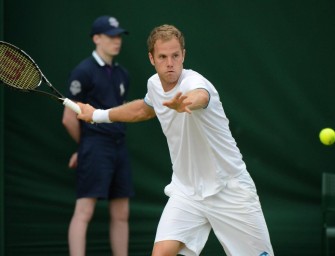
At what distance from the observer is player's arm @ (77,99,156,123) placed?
15.4 ft

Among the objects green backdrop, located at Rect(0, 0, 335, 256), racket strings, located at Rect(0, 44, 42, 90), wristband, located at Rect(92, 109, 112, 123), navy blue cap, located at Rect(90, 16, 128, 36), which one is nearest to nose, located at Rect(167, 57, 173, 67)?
wristband, located at Rect(92, 109, 112, 123)

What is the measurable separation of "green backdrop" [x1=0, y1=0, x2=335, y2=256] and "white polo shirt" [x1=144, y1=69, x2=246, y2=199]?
203 centimetres

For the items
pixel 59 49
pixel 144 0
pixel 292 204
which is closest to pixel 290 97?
pixel 292 204

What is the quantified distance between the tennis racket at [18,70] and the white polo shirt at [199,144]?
581mm

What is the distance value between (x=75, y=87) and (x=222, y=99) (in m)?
1.23

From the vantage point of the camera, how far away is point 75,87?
5.89 meters

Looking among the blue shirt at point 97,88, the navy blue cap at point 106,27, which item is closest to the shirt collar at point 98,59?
the blue shirt at point 97,88

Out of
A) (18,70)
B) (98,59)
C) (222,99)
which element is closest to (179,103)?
(18,70)

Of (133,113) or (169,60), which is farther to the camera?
(133,113)

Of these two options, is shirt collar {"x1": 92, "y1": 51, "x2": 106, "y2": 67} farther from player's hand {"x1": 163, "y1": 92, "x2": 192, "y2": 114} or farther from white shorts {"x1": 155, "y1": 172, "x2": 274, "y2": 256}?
player's hand {"x1": 163, "y1": 92, "x2": 192, "y2": 114}

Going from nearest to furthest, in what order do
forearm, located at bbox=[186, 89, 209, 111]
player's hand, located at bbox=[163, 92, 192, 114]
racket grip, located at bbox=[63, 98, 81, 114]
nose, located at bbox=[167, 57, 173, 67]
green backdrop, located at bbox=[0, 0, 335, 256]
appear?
1. player's hand, located at bbox=[163, 92, 192, 114]
2. forearm, located at bbox=[186, 89, 209, 111]
3. nose, located at bbox=[167, 57, 173, 67]
4. racket grip, located at bbox=[63, 98, 81, 114]
5. green backdrop, located at bbox=[0, 0, 335, 256]

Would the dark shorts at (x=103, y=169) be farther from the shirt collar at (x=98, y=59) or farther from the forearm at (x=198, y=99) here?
the forearm at (x=198, y=99)

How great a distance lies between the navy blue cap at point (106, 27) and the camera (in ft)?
19.8

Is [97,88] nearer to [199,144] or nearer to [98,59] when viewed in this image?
[98,59]
